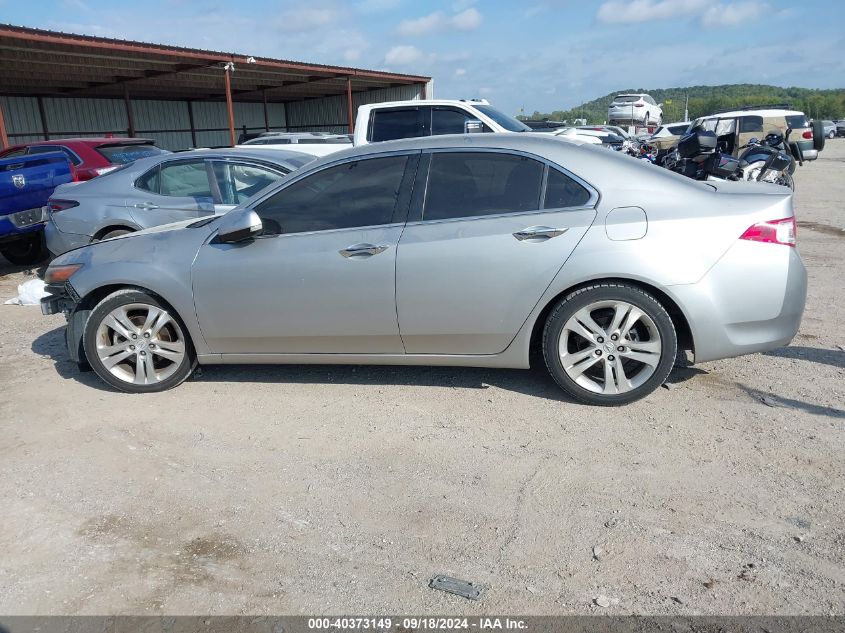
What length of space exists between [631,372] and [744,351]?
651mm

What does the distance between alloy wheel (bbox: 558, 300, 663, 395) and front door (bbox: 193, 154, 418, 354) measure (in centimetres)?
108

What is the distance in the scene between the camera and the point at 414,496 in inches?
128

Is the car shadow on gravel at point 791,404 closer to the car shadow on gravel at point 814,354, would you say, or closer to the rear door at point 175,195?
the car shadow on gravel at point 814,354

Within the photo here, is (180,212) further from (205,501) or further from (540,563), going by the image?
(540,563)

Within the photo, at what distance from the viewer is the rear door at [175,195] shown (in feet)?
23.0

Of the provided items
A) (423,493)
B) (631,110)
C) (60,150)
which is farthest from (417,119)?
(631,110)

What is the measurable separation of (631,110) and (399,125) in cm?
3357

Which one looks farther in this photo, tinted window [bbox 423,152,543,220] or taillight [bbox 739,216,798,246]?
tinted window [bbox 423,152,543,220]

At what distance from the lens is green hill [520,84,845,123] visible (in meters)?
86.9

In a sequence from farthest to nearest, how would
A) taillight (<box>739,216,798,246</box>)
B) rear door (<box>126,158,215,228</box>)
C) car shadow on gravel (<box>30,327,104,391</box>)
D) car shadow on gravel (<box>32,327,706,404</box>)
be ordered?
rear door (<box>126,158,215,228</box>), car shadow on gravel (<box>30,327,104,391</box>), car shadow on gravel (<box>32,327,706,404</box>), taillight (<box>739,216,798,246</box>)

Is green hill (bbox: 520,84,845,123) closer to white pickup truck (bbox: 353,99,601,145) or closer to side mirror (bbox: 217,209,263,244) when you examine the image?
white pickup truck (bbox: 353,99,601,145)

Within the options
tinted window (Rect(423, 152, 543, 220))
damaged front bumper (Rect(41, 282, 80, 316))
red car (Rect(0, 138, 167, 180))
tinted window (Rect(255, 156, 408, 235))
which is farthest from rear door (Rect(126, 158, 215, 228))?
tinted window (Rect(423, 152, 543, 220))

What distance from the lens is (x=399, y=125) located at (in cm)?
1008

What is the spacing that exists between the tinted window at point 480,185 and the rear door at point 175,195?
11.7 feet
